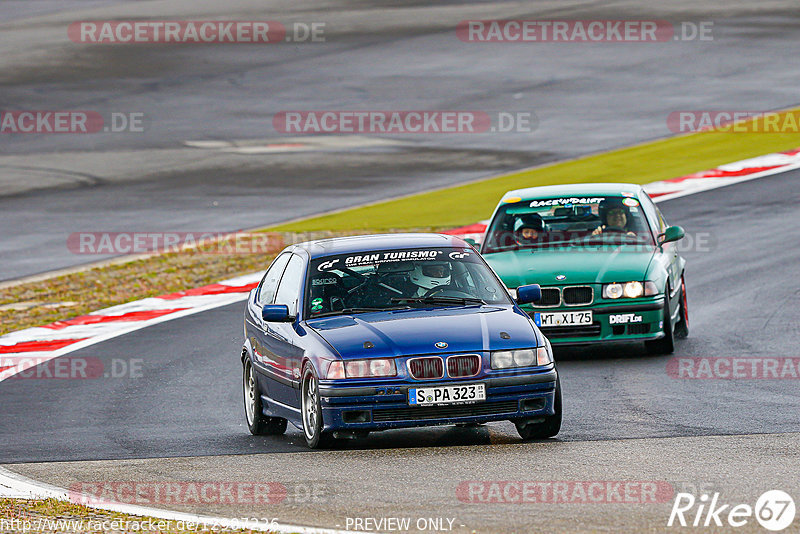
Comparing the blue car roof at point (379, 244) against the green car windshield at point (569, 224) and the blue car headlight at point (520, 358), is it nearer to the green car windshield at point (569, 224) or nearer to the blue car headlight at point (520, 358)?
the blue car headlight at point (520, 358)

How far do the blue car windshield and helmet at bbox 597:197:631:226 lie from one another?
4.30 meters

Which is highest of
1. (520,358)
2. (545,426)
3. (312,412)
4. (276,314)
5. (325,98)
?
(325,98)

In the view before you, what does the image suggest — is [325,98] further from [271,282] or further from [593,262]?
[271,282]

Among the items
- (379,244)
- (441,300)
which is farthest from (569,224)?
(441,300)

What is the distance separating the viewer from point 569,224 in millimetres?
14945

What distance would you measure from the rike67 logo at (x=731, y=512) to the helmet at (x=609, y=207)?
738 cm

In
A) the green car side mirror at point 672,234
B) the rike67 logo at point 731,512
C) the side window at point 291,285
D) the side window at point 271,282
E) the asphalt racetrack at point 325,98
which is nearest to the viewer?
the rike67 logo at point 731,512

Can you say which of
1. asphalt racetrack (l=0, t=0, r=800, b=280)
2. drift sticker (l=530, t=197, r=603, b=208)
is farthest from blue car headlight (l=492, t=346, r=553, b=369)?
asphalt racetrack (l=0, t=0, r=800, b=280)

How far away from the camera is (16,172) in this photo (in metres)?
29.4

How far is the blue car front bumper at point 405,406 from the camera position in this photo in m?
9.52

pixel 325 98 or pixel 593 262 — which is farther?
pixel 325 98

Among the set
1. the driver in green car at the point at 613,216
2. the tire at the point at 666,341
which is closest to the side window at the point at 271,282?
the tire at the point at 666,341

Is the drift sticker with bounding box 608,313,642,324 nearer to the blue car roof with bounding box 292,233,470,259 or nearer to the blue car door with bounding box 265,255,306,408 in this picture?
the blue car roof with bounding box 292,233,470,259

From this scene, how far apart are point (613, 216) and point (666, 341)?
1665 mm
